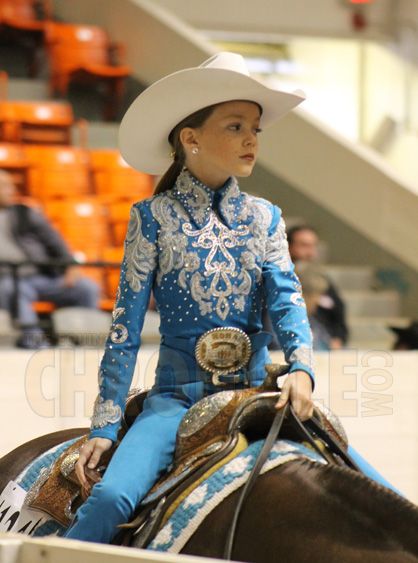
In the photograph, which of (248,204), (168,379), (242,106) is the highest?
(242,106)

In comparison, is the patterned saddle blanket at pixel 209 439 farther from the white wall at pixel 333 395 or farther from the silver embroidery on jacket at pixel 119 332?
the white wall at pixel 333 395

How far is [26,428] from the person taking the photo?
3990mm

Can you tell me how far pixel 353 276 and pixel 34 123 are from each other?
76.0 inches

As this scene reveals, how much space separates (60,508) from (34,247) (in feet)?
9.21

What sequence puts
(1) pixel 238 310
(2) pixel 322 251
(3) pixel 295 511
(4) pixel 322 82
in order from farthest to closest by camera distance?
(4) pixel 322 82, (2) pixel 322 251, (1) pixel 238 310, (3) pixel 295 511

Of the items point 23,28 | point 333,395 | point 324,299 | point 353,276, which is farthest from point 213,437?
point 23,28

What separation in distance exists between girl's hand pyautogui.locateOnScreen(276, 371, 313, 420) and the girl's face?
446 millimetres

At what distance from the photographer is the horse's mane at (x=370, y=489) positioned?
77.4 inches

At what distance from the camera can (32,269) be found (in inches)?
199

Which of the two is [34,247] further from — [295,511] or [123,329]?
[295,511]

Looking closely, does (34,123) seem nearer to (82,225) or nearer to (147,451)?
(82,225)

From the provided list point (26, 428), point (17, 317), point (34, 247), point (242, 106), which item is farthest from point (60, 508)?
point (34, 247)

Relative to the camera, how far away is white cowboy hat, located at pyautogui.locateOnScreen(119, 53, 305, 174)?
2.39m

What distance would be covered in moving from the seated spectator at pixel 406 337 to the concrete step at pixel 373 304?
1.17 meters
